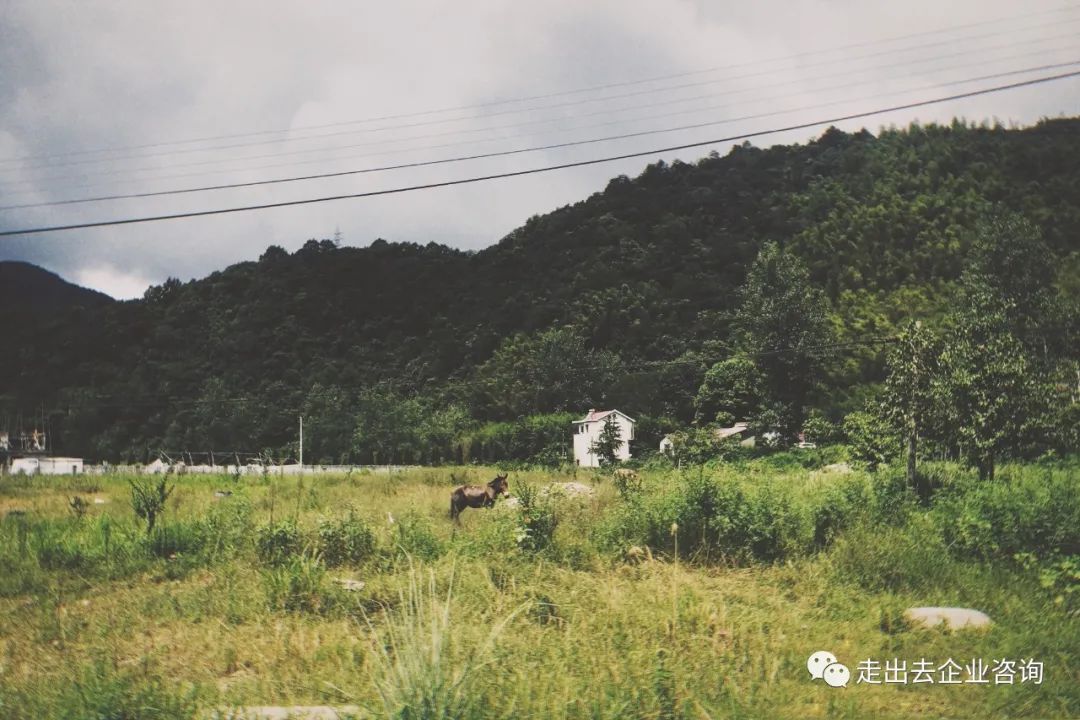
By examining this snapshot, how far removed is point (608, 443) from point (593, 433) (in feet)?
14.1

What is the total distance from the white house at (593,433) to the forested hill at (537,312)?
3.61m

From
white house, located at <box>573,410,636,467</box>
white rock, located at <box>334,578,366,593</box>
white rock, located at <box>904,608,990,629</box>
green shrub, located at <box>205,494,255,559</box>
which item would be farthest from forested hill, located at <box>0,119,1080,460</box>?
white rock, located at <box>334,578,366,593</box>

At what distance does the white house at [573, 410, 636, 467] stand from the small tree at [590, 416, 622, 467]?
2.07 ft

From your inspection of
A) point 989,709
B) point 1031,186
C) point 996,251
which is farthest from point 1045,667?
point 1031,186

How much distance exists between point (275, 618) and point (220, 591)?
3.94 ft

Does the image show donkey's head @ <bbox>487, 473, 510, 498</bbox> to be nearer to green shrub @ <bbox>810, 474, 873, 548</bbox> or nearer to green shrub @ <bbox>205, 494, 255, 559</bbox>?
green shrub @ <bbox>205, 494, 255, 559</bbox>

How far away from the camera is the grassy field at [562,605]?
3725 mm

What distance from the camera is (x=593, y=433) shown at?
4409 centimetres

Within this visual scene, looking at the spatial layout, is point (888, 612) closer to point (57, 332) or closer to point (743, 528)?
point (743, 528)

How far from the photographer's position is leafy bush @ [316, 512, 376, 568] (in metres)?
7.56

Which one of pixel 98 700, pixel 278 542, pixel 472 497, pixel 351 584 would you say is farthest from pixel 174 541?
pixel 98 700

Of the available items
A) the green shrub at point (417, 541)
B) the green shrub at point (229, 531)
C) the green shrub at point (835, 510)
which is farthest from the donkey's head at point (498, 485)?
the green shrub at point (835, 510)

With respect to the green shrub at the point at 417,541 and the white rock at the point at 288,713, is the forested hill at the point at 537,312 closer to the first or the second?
the green shrub at the point at 417,541

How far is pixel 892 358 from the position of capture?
570 inches
